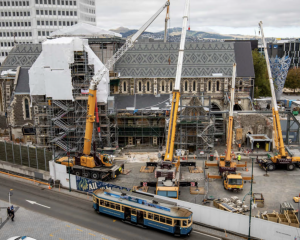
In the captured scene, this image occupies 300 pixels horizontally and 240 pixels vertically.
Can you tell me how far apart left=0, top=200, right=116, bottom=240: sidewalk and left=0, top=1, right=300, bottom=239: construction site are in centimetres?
626

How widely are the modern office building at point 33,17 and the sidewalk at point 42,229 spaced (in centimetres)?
7806

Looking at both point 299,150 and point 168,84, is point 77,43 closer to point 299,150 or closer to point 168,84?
point 168,84

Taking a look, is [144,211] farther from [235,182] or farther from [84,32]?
[84,32]

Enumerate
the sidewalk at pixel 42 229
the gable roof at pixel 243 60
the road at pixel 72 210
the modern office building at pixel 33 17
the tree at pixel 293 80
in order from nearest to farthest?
the sidewalk at pixel 42 229 → the road at pixel 72 210 → the gable roof at pixel 243 60 → the modern office building at pixel 33 17 → the tree at pixel 293 80

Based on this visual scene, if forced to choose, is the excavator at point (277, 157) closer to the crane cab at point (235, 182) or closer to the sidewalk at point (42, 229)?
the crane cab at point (235, 182)

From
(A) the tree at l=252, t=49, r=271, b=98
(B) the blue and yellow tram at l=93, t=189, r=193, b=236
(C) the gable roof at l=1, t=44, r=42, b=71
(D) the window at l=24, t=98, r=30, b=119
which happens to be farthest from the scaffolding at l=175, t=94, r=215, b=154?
(A) the tree at l=252, t=49, r=271, b=98

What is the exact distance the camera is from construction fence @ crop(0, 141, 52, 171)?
4021 cm

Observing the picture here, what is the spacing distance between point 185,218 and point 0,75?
45309 mm

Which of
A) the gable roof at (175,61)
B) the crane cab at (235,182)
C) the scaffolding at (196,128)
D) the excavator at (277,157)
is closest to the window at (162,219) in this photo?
the crane cab at (235,182)

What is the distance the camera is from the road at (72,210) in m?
27.8

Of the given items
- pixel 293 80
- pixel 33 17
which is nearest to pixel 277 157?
pixel 293 80

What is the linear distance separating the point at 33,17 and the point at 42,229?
82.8m

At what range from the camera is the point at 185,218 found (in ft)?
86.8

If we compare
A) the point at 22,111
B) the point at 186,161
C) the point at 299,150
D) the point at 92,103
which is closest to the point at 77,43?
the point at 92,103
